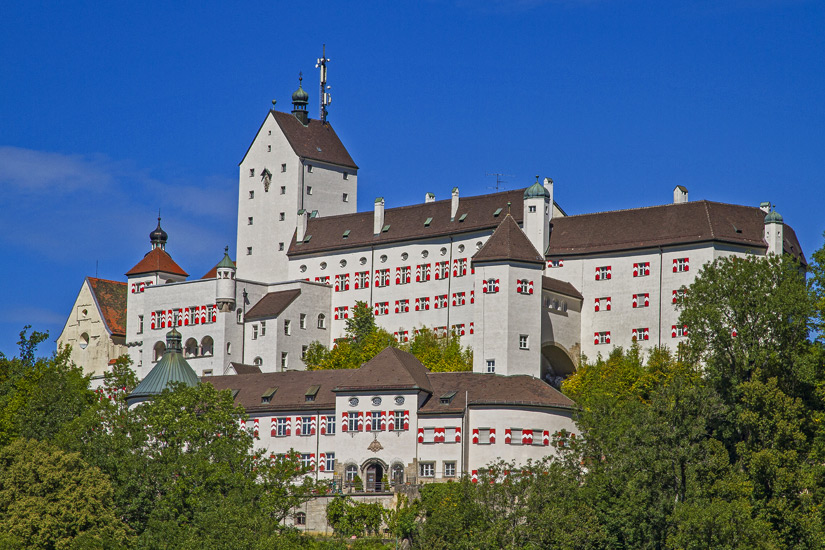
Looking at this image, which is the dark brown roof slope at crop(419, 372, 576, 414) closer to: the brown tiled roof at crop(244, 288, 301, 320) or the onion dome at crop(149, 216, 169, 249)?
the brown tiled roof at crop(244, 288, 301, 320)

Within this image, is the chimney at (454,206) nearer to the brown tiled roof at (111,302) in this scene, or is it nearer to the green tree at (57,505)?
the brown tiled roof at (111,302)

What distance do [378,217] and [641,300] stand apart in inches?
912

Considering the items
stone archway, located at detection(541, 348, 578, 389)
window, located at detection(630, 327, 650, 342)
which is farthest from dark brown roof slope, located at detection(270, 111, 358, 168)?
window, located at detection(630, 327, 650, 342)

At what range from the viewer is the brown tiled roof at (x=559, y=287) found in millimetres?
109812

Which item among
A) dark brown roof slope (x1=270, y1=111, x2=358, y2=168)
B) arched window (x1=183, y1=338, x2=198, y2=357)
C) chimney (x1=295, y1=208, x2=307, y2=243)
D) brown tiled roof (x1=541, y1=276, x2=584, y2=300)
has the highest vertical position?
dark brown roof slope (x1=270, y1=111, x2=358, y2=168)

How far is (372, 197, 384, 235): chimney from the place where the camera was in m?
123

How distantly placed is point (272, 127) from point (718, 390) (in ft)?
186

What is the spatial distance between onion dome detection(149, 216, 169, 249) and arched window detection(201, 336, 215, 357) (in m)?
22.1

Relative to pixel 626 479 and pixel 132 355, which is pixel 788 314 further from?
pixel 132 355

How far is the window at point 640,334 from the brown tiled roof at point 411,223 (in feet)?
38.7

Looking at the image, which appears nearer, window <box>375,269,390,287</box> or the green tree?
the green tree

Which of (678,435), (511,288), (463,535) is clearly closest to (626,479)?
(678,435)

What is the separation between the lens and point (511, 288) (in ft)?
343

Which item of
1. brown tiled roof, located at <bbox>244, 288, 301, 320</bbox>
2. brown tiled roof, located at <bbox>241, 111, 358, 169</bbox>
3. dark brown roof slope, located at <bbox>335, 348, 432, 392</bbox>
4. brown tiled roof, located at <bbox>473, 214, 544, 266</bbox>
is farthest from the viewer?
brown tiled roof, located at <bbox>241, 111, 358, 169</bbox>
